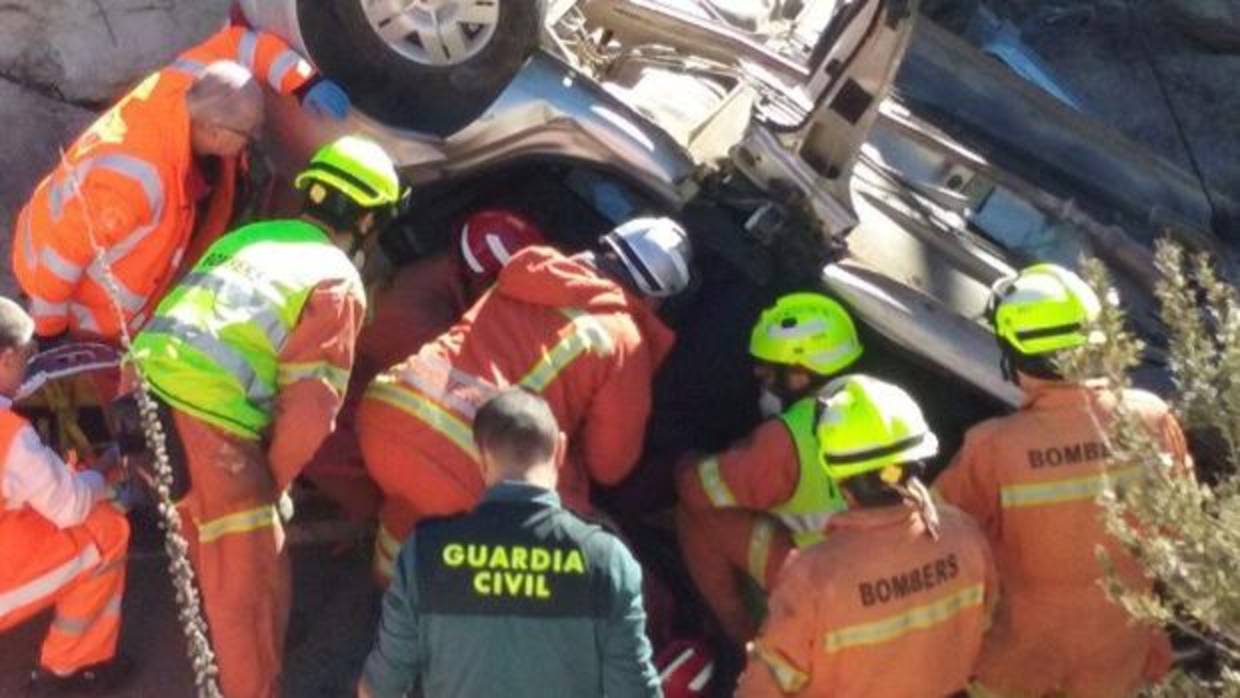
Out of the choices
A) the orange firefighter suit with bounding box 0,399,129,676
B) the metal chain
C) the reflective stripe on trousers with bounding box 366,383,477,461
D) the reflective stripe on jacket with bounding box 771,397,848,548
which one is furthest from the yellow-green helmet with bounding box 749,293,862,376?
the orange firefighter suit with bounding box 0,399,129,676

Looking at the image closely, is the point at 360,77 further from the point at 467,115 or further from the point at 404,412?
the point at 404,412

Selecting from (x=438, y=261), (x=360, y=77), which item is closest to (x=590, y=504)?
(x=438, y=261)

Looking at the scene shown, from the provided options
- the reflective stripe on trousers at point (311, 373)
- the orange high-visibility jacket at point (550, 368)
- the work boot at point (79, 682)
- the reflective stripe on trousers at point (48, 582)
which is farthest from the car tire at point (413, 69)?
the work boot at point (79, 682)

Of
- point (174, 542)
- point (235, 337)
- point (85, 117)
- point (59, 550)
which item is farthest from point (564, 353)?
point (85, 117)

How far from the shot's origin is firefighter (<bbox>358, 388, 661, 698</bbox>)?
516 cm

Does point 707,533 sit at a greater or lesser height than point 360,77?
lesser

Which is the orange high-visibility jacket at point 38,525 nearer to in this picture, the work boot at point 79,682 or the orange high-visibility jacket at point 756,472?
the work boot at point 79,682

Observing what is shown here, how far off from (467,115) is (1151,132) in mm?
4943

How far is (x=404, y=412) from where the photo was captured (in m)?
6.22

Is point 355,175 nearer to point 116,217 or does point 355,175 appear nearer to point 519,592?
point 116,217

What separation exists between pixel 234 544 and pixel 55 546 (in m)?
0.48

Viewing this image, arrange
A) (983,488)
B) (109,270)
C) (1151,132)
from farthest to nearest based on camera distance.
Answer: (1151,132)
(109,270)
(983,488)

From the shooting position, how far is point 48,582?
6137mm

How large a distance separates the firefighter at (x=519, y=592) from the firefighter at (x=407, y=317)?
56.0 inches
